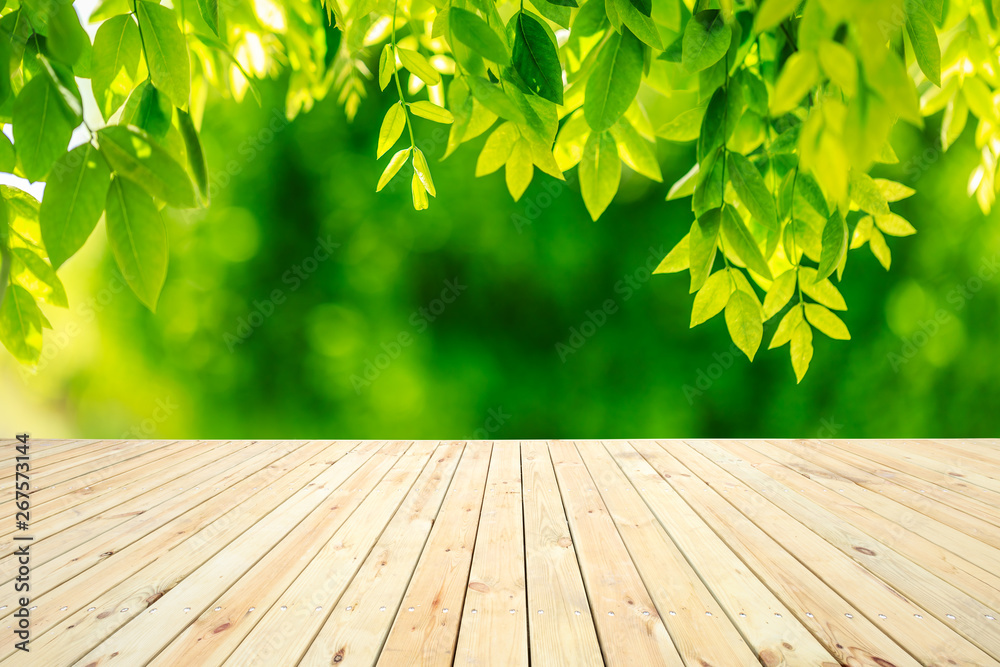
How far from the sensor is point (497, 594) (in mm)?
Result: 1150

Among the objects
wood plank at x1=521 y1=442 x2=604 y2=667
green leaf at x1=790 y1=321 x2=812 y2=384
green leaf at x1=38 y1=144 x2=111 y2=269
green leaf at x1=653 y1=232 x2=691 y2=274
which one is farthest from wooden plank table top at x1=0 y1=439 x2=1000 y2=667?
green leaf at x1=38 y1=144 x2=111 y2=269

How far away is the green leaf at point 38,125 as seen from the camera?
37cm

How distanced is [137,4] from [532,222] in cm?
241

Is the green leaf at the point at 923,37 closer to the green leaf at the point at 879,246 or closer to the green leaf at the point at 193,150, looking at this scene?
the green leaf at the point at 879,246

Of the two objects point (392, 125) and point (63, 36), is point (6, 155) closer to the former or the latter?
point (63, 36)

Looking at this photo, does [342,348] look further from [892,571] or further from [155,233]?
[155,233]

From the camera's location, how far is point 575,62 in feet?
2.98

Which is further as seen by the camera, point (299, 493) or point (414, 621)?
point (299, 493)

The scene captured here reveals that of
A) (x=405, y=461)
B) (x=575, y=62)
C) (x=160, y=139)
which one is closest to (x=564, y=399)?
(x=405, y=461)

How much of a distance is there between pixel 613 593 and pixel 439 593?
34 centimetres

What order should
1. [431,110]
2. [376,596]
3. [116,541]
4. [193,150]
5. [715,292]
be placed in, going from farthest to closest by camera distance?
[116,541] → [376,596] → [715,292] → [431,110] → [193,150]
